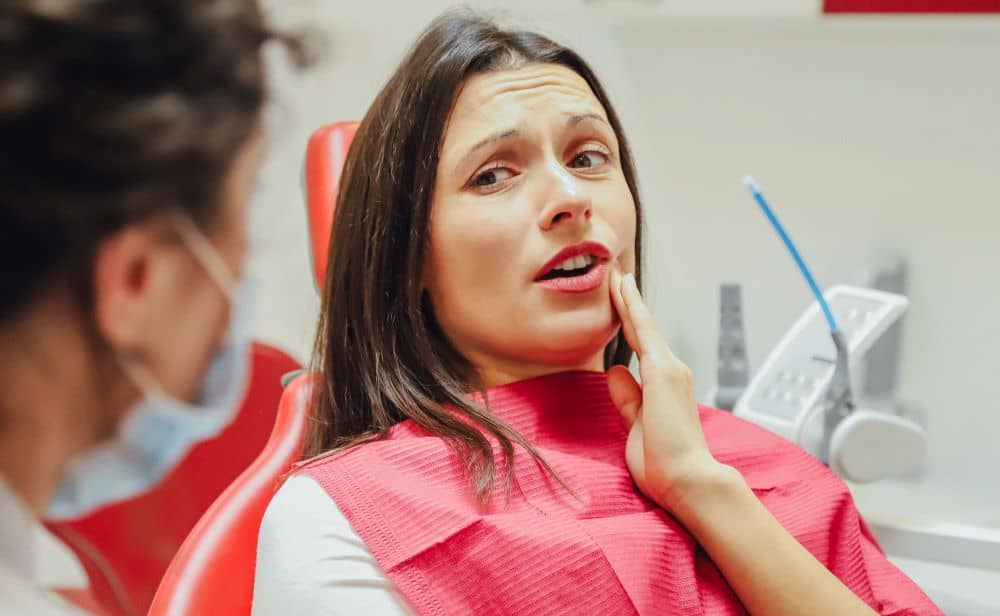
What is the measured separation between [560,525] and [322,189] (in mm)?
579

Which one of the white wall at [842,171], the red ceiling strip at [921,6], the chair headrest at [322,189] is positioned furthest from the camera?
the white wall at [842,171]

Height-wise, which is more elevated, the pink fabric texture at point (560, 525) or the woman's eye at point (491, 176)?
the woman's eye at point (491, 176)

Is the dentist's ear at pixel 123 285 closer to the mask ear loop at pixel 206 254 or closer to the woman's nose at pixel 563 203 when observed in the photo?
the mask ear loop at pixel 206 254

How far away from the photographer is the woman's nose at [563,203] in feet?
3.33

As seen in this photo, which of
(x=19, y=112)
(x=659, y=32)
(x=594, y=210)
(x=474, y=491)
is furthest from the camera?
(x=659, y=32)

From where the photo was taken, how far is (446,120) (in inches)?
42.3

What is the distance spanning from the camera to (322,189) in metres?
1.29

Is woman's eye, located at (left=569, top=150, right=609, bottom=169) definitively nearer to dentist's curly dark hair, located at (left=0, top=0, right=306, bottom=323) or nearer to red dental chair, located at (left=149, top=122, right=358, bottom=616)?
red dental chair, located at (left=149, top=122, right=358, bottom=616)

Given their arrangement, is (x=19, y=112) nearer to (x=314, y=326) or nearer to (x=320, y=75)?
(x=320, y=75)

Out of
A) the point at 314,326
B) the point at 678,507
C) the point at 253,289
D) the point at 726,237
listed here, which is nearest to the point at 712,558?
the point at 678,507

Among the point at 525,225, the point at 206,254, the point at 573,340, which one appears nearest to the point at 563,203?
the point at 525,225

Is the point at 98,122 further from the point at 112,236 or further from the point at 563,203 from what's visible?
the point at 563,203

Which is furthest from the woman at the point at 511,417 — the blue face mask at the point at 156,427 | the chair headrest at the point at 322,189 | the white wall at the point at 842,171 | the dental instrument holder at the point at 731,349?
the white wall at the point at 842,171

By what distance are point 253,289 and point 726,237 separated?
1.84 metres
